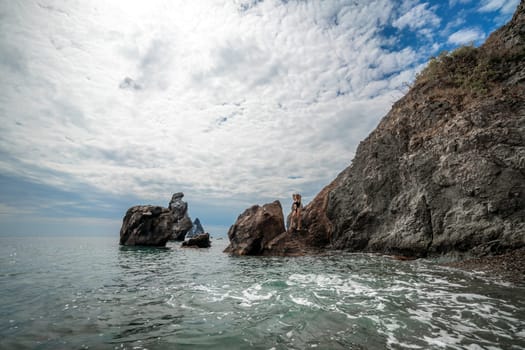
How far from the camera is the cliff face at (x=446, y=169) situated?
13695 millimetres

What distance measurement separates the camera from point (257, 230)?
82.4ft

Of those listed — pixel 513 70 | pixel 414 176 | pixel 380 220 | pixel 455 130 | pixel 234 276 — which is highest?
pixel 513 70

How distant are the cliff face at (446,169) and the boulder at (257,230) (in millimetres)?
2075

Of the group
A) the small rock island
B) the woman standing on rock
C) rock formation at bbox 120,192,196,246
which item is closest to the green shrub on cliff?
the woman standing on rock

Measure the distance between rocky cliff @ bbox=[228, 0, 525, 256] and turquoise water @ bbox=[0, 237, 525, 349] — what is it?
5.05 meters

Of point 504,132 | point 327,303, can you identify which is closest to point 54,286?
point 327,303

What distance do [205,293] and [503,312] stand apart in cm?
908

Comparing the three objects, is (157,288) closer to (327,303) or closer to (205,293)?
(205,293)

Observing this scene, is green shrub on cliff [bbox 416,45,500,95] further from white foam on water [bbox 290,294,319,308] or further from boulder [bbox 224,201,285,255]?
white foam on water [bbox 290,294,319,308]

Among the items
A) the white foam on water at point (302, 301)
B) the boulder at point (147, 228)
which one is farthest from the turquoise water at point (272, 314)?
the boulder at point (147, 228)

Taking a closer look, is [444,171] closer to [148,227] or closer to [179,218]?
[148,227]

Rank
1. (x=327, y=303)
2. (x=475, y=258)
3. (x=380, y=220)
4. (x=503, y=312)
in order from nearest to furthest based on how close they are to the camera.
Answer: (x=503, y=312)
(x=327, y=303)
(x=475, y=258)
(x=380, y=220)

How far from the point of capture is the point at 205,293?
9.47 m

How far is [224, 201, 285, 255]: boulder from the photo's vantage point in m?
24.8
